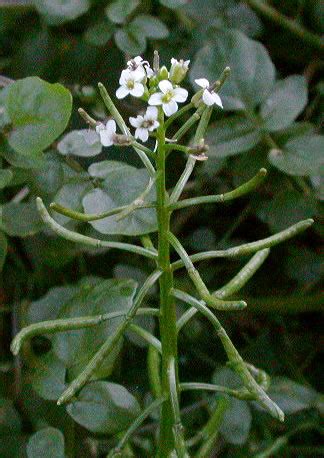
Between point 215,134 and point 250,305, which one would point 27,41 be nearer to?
point 215,134

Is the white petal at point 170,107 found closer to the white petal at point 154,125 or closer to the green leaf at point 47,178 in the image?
the white petal at point 154,125

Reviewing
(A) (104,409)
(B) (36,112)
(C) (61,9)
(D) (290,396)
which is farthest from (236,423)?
(C) (61,9)

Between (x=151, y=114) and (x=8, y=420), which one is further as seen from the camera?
(x=8, y=420)

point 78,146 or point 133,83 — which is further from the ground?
point 133,83

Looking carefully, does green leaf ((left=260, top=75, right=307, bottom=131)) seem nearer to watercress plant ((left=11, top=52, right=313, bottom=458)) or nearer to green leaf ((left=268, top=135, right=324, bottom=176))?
green leaf ((left=268, top=135, right=324, bottom=176))

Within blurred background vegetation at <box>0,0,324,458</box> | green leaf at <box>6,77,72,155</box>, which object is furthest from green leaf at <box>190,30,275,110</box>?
green leaf at <box>6,77,72,155</box>

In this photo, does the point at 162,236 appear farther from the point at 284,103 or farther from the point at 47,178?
the point at 284,103
